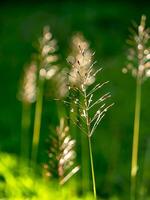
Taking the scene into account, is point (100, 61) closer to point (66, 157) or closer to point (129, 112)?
point (129, 112)

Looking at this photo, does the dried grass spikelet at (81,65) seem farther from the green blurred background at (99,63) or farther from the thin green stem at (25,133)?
the thin green stem at (25,133)

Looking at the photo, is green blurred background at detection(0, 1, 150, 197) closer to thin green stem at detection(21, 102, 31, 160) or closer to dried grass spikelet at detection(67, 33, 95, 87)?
thin green stem at detection(21, 102, 31, 160)

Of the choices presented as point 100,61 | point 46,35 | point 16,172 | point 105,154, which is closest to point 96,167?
point 105,154

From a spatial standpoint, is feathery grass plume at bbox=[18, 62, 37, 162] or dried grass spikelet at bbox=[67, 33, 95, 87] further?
feathery grass plume at bbox=[18, 62, 37, 162]

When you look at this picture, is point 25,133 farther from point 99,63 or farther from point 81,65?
point 81,65

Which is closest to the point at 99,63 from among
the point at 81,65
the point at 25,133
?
the point at 25,133

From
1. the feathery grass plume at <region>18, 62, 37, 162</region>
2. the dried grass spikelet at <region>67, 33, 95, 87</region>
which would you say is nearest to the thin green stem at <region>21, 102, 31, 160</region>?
the feathery grass plume at <region>18, 62, 37, 162</region>

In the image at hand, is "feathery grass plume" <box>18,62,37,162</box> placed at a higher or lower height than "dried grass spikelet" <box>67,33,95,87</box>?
higher
